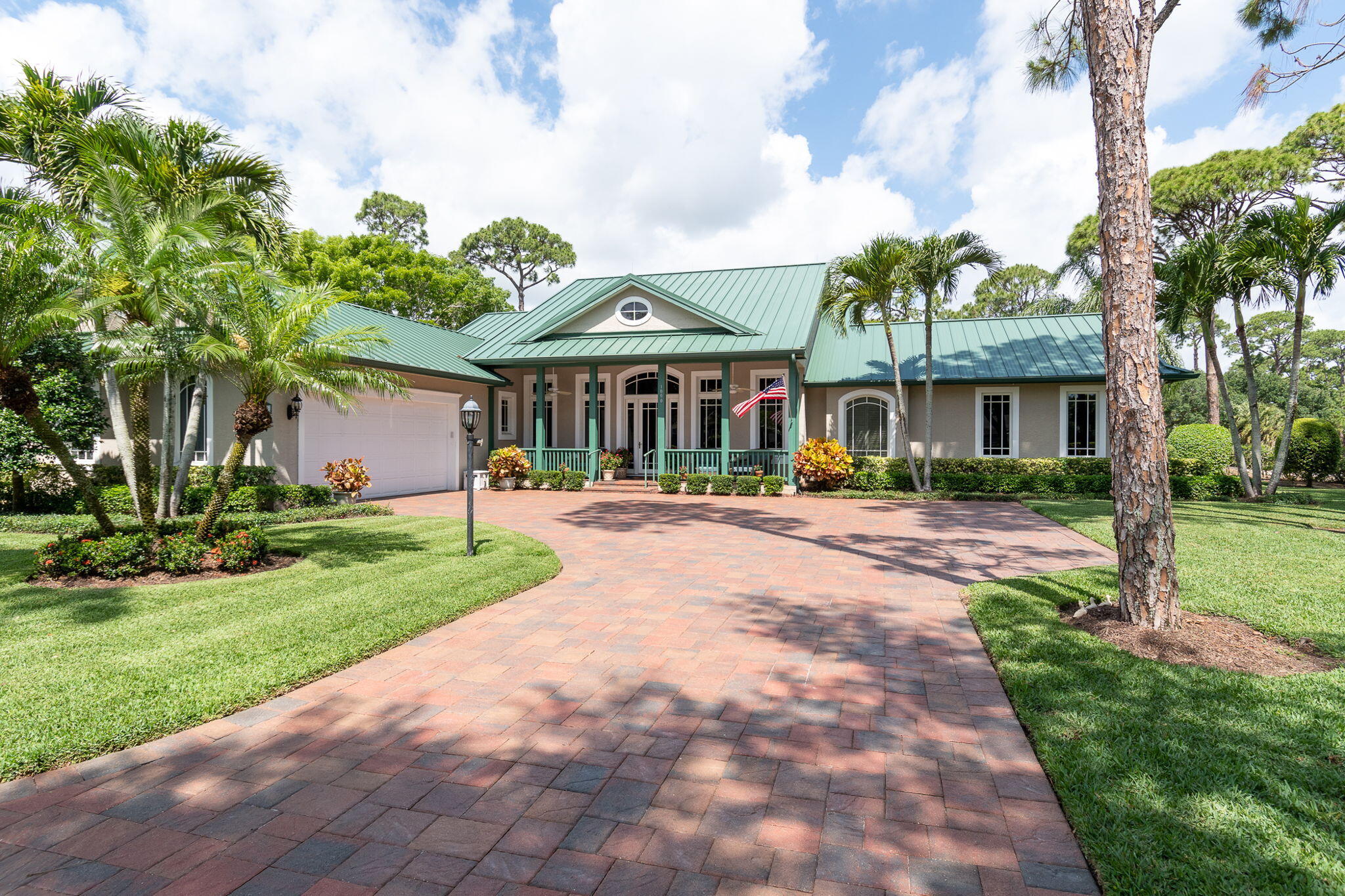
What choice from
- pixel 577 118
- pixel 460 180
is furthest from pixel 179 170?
pixel 460 180

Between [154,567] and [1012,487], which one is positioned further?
[1012,487]

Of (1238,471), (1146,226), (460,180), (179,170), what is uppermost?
(460,180)

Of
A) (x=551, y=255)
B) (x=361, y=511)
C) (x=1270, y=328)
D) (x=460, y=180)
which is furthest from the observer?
(x=1270, y=328)

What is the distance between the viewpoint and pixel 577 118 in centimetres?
1572

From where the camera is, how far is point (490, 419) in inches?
750

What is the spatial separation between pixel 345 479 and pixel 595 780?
1203cm

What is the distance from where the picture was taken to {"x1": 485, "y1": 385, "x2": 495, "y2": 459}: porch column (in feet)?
62.4

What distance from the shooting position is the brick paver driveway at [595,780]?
7.97 feet

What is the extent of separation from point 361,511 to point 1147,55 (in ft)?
42.8

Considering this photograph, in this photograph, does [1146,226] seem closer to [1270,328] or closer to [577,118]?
[577,118]

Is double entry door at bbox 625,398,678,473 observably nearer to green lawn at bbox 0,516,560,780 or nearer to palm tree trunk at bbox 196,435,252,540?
green lawn at bbox 0,516,560,780

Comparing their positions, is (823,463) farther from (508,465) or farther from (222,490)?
(222,490)

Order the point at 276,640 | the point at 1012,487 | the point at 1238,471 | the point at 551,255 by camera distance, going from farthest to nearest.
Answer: the point at 551,255, the point at 1012,487, the point at 1238,471, the point at 276,640

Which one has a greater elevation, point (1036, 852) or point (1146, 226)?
point (1146, 226)
